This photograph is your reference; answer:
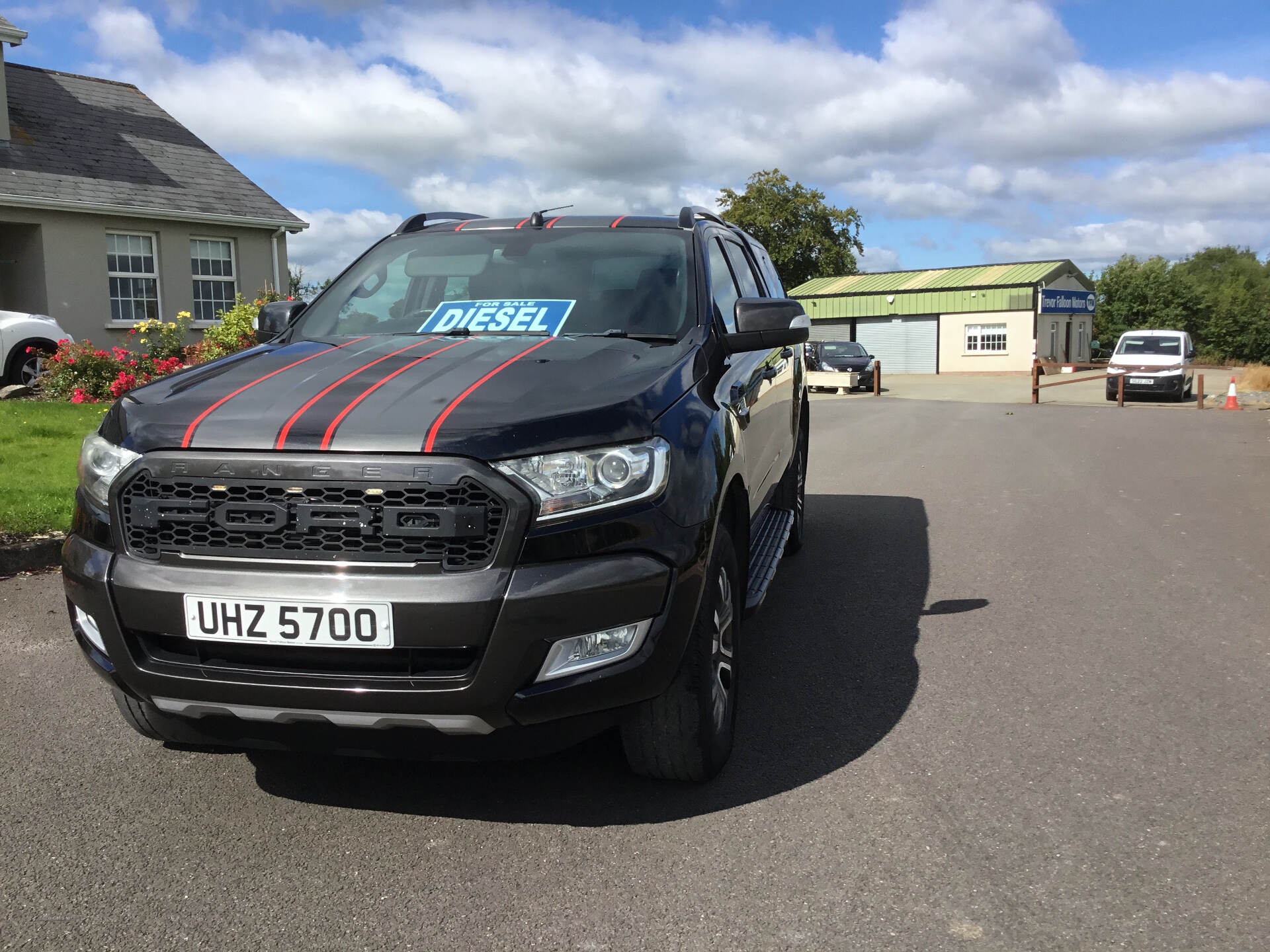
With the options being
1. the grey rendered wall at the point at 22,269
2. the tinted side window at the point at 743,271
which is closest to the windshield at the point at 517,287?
the tinted side window at the point at 743,271

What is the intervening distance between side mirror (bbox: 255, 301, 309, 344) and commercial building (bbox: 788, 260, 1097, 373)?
4723 cm

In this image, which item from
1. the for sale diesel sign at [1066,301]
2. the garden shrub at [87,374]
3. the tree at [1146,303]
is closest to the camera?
the garden shrub at [87,374]

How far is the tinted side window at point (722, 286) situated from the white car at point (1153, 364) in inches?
913

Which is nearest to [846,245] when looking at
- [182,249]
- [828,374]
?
[828,374]

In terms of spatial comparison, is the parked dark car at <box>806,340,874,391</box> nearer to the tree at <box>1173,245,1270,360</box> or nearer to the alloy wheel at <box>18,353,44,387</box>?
the alloy wheel at <box>18,353,44,387</box>

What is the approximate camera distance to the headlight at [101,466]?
3.00m

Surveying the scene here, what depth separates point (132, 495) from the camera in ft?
9.70

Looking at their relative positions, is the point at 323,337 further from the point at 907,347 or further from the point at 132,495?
the point at 907,347

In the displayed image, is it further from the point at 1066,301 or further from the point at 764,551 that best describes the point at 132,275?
the point at 1066,301

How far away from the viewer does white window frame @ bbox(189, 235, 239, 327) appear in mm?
20844

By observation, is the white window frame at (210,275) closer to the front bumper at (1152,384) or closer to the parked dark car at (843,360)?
the parked dark car at (843,360)

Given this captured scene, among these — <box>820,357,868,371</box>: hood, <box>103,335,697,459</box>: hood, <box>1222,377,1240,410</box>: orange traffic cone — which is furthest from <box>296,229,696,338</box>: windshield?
<box>820,357,868,371</box>: hood

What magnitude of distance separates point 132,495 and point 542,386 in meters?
1.17

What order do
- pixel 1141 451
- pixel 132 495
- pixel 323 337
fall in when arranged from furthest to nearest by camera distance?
pixel 1141 451 < pixel 323 337 < pixel 132 495
